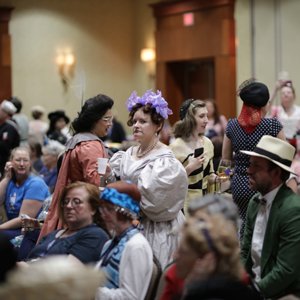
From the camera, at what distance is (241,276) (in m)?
2.65

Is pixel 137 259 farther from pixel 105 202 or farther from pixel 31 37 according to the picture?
pixel 31 37

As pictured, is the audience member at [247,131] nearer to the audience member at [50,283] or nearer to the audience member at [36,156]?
the audience member at [50,283]

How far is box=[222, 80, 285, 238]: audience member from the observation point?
482 cm

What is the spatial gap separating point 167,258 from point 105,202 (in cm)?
78

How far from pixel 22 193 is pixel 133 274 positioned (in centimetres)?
261

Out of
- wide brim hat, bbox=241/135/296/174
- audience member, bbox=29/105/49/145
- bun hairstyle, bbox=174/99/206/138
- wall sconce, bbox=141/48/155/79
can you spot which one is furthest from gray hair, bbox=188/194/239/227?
wall sconce, bbox=141/48/155/79

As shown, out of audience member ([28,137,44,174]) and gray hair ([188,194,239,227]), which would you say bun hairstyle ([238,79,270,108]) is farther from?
audience member ([28,137,44,174])

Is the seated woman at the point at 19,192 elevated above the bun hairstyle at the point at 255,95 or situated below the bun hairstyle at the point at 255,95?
below

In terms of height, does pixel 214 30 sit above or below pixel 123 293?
above

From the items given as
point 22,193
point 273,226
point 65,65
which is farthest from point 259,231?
point 65,65

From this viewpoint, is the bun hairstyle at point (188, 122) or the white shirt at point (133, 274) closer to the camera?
the white shirt at point (133, 274)

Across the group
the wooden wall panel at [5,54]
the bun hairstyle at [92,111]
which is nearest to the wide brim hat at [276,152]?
the bun hairstyle at [92,111]

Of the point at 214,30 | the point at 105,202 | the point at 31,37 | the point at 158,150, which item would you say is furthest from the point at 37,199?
the point at 31,37

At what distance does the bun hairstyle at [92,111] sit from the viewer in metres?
4.72
